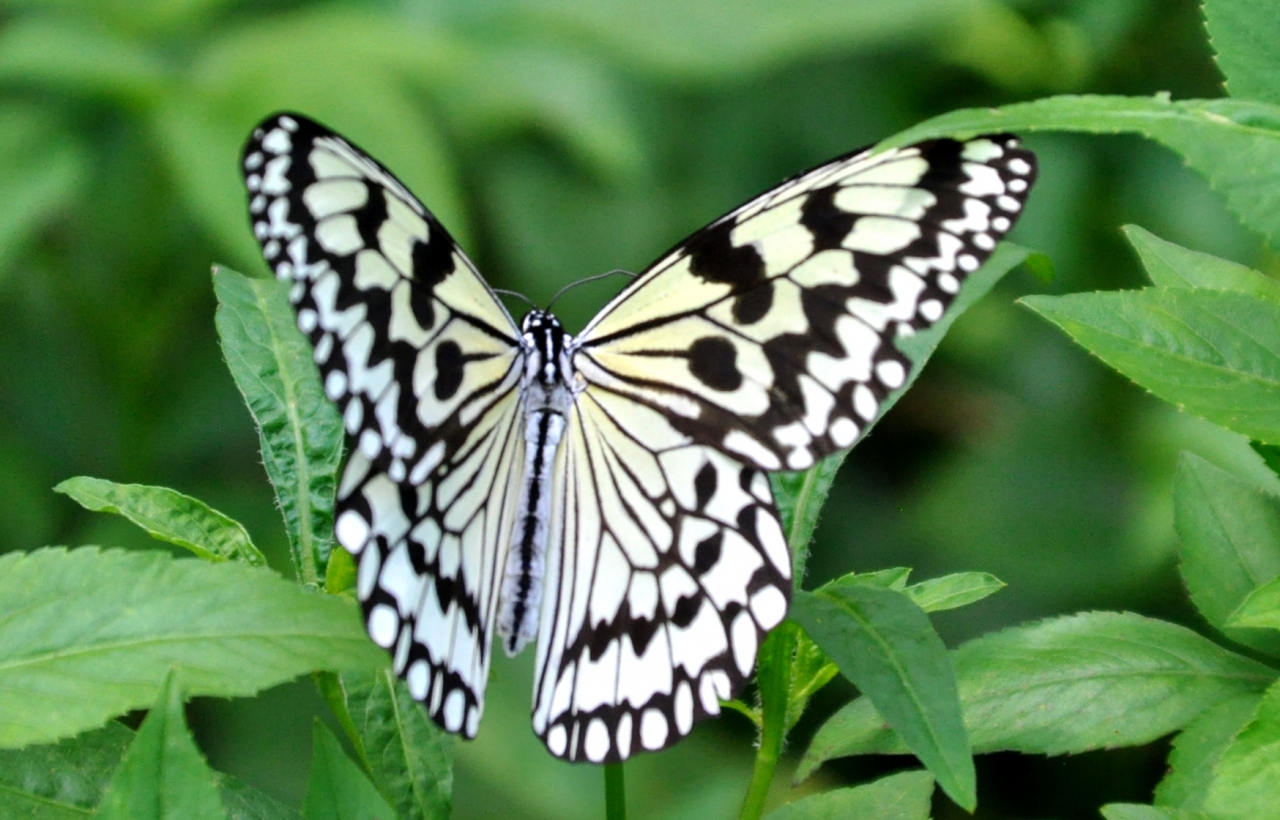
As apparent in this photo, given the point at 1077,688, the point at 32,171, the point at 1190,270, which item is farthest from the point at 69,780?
the point at 32,171

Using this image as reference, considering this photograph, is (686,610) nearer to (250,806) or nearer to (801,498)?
(801,498)

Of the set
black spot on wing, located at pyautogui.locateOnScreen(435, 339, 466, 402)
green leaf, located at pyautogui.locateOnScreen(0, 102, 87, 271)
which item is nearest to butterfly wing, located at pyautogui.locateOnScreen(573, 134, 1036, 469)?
black spot on wing, located at pyautogui.locateOnScreen(435, 339, 466, 402)

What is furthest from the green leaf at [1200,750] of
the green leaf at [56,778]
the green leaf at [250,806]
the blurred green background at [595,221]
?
the blurred green background at [595,221]

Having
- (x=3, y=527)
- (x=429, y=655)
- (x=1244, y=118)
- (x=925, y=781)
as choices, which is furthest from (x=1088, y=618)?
(x=3, y=527)

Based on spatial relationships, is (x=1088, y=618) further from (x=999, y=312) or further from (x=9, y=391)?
Result: (x=9, y=391)

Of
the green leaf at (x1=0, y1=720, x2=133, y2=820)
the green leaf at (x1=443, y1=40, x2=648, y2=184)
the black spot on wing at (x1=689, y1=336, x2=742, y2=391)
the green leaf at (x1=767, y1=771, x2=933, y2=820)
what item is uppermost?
the green leaf at (x1=443, y1=40, x2=648, y2=184)

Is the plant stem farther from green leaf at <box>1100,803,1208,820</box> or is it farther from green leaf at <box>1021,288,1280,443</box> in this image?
green leaf at <box>1021,288,1280,443</box>
